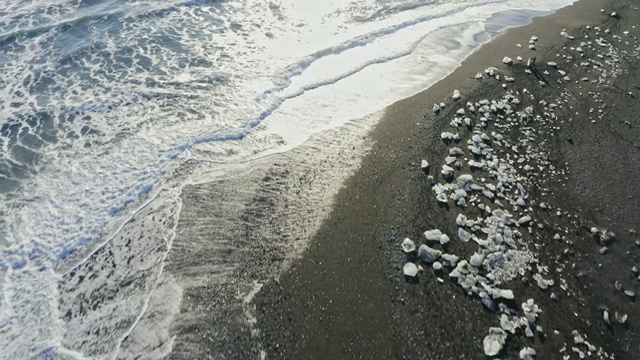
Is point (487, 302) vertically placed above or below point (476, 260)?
below

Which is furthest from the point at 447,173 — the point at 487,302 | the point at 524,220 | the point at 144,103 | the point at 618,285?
the point at 144,103

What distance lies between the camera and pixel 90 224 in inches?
296

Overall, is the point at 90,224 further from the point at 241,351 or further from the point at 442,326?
the point at 442,326

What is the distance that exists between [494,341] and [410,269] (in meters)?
1.66

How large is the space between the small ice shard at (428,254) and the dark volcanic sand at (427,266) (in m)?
0.28

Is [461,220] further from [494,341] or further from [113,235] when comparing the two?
[113,235]

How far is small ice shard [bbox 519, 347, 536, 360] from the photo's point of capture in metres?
5.54

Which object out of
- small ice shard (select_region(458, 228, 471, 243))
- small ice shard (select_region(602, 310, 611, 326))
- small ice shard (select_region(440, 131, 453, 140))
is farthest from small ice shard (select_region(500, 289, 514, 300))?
small ice shard (select_region(440, 131, 453, 140))

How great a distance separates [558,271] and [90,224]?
9.19 metres

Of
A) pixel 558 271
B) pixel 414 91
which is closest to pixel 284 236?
pixel 558 271

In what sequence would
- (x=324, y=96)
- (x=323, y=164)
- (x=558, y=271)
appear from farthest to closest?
1. (x=324, y=96)
2. (x=323, y=164)
3. (x=558, y=271)

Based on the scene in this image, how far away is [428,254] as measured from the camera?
21.7 ft

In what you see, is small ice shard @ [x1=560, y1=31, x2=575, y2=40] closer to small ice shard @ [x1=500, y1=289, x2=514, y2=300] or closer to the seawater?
the seawater

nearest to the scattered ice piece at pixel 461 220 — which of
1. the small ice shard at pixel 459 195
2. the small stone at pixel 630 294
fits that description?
the small ice shard at pixel 459 195
